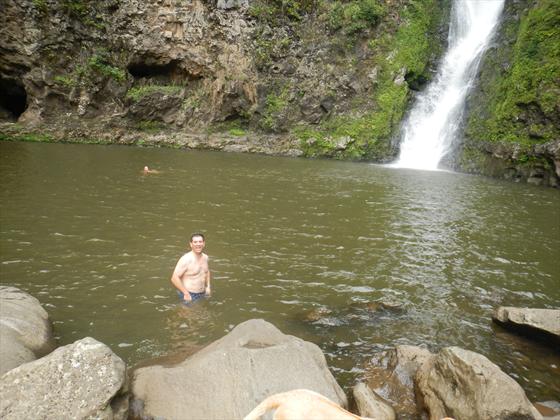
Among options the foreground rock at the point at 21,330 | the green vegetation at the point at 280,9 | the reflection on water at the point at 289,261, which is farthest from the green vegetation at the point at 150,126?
the foreground rock at the point at 21,330

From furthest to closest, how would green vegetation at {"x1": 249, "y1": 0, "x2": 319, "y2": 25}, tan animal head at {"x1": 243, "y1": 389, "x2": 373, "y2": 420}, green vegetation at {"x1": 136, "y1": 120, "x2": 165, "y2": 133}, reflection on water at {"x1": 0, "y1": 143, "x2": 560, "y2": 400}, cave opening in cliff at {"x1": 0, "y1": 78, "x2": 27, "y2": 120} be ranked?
green vegetation at {"x1": 249, "y1": 0, "x2": 319, "y2": 25}, green vegetation at {"x1": 136, "y1": 120, "x2": 165, "y2": 133}, cave opening in cliff at {"x1": 0, "y1": 78, "x2": 27, "y2": 120}, reflection on water at {"x1": 0, "y1": 143, "x2": 560, "y2": 400}, tan animal head at {"x1": 243, "y1": 389, "x2": 373, "y2": 420}

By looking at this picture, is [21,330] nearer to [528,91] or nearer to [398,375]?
[398,375]

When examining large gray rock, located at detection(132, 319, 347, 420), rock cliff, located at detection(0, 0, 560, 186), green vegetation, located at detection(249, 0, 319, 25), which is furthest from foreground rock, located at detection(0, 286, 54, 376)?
green vegetation, located at detection(249, 0, 319, 25)

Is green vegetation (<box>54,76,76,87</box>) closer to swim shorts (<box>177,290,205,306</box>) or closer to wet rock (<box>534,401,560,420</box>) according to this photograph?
swim shorts (<box>177,290,205,306</box>)

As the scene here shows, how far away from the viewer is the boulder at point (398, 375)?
4.96 m

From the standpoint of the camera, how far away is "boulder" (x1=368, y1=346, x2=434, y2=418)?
496 cm

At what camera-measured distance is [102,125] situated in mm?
35125

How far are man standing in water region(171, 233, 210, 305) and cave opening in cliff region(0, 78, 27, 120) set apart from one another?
121ft

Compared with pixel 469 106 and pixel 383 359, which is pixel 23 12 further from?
pixel 383 359

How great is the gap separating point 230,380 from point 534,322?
17.2 ft

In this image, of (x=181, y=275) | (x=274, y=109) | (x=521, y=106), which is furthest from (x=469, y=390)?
(x=274, y=109)

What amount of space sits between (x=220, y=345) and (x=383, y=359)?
2537mm

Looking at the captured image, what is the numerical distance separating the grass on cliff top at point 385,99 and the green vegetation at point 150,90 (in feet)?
42.0

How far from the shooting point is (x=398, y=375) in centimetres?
539
